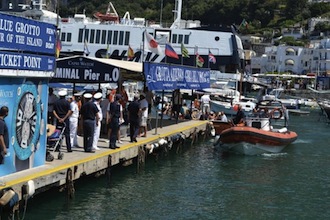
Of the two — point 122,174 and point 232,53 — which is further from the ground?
point 232,53

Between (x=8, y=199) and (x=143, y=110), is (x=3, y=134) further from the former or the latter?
(x=143, y=110)

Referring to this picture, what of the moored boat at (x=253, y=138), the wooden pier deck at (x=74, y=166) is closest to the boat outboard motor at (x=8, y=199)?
the wooden pier deck at (x=74, y=166)

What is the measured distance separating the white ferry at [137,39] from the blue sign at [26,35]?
53235 mm

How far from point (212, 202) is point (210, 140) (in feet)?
51.3

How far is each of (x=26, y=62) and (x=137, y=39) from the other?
56.5 m

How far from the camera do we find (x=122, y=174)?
67.4 ft

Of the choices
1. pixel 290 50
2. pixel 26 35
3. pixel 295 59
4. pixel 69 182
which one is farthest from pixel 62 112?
pixel 295 59

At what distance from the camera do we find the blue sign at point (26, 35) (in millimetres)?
13297

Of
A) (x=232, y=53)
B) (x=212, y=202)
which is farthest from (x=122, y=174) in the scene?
(x=232, y=53)

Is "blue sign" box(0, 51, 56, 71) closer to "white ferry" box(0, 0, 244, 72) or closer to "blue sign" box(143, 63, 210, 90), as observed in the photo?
"blue sign" box(143, 63, 210, 90)

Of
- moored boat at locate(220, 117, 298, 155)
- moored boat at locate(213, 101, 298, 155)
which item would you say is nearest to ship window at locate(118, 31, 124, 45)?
moored boat at locate(213, 101, 298, 155)

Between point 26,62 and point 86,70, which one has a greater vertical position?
point 26,62

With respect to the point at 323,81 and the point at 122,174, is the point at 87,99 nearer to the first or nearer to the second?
the point at 122,174

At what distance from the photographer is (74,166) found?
16.0 m
